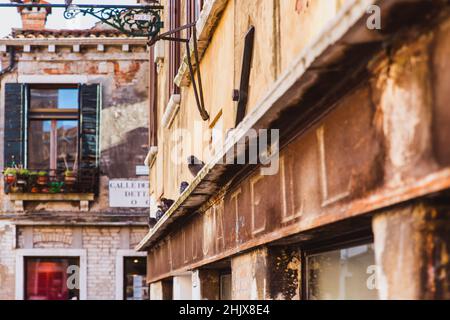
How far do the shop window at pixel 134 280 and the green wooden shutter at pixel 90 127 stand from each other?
5.47 ft

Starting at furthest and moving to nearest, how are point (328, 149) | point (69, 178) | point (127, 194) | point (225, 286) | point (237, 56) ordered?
1. point (127, 194)
2. point (69, 178)
3. point (225, 286)
4. point (237, 56)
5. point (328, 149)

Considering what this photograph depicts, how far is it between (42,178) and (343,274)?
48.8ft

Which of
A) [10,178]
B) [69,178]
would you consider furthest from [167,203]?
[10,178]

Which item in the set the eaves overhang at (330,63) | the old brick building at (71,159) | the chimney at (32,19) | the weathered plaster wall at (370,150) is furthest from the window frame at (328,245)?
the chimney at (32,19)

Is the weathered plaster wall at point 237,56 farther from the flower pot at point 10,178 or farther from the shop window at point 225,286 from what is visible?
the flower pot at point 10,178

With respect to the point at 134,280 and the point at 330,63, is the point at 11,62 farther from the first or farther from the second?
the point at 330,63

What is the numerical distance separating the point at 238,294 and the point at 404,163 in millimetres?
3278

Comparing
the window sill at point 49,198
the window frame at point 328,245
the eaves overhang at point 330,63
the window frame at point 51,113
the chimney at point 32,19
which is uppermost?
the chimney at point 32,19

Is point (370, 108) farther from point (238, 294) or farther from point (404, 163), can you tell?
point (238, 294)

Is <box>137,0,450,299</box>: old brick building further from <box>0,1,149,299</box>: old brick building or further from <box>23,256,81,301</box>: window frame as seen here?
<box>23,256,81,301</box>: window frame

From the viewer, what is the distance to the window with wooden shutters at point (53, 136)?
18.7 metres

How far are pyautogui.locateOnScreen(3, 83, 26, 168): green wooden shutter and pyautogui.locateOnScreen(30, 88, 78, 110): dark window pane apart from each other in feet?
1.48

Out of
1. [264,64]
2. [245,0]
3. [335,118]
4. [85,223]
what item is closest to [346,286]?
[335,118]

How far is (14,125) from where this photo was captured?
18922 millimetres
